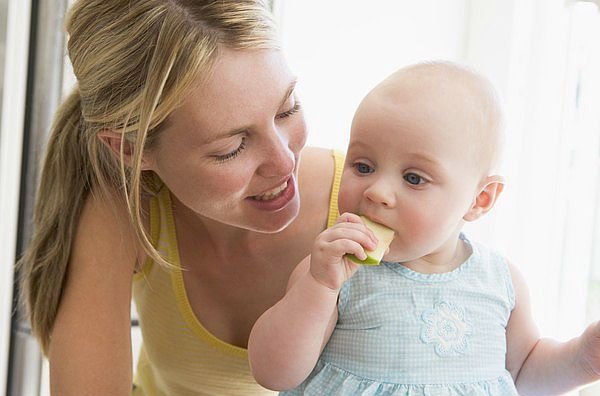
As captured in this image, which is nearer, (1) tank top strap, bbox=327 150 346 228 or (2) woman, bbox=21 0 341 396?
(2) woman, bbox=21 0 341 396

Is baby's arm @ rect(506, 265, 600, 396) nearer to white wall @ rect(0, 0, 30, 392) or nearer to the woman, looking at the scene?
the woman

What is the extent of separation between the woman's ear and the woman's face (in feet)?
0.09

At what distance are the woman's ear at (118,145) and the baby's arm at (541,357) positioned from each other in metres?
0.57

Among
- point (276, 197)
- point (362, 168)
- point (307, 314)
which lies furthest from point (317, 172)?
point (307, 314)

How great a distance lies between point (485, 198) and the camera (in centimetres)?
111

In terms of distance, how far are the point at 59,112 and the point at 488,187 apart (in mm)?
718

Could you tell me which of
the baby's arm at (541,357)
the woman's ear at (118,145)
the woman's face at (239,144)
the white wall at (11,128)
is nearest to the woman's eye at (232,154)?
the woman's face at (239,144)

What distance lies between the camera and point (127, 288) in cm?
131

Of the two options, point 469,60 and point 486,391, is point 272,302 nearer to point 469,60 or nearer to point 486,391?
point 486,391

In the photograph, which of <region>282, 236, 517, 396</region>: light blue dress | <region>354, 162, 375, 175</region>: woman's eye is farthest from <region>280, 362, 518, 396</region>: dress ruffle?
<region>354, 162, 375, 175</region>: woman's eye

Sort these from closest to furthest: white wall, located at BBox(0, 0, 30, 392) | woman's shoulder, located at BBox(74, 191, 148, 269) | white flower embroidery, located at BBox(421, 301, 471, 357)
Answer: white flower embroidery, located at BBox(421, 301, 471, 357) → woman's shoulder, located at BBox(74, 191, 148, 269) → white wall, located at BBox(0, 0, 30, 392)

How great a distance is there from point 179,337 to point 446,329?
0.50m

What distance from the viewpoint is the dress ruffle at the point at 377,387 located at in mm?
1037

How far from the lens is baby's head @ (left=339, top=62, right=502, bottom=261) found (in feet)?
3.35
